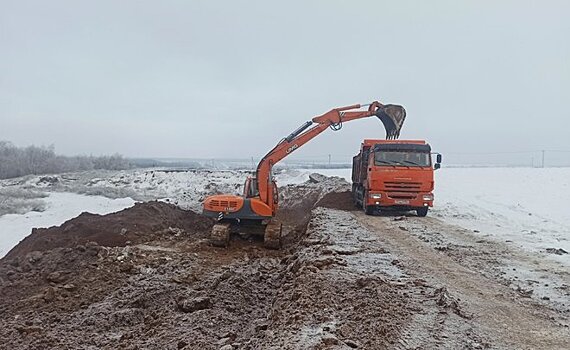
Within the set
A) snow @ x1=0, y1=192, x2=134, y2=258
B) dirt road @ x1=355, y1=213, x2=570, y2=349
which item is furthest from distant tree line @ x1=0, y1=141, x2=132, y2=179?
dirt road @ x1=355, y1=213, x2=570, y2=349

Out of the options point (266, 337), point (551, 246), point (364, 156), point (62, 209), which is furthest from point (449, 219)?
point (62, 209)

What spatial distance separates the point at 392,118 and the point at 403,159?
1.56 meters

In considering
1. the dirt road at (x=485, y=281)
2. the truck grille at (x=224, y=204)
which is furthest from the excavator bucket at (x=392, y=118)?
the truck grille at (x=224, y=204)

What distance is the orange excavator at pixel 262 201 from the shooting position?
12.2 metres

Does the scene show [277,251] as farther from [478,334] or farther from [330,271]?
[478,334]

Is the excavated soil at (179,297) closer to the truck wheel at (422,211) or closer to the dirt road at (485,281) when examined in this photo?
the dirt road at (485,281)

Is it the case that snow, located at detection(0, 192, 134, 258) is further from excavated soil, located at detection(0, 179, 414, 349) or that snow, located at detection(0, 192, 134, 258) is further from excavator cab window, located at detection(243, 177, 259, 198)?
excavator cab window, located at detection(243, 177, 259, 198)

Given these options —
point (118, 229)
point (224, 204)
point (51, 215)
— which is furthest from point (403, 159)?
point (51, 215)

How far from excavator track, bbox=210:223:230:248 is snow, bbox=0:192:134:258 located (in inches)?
256

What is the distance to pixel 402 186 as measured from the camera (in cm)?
1678

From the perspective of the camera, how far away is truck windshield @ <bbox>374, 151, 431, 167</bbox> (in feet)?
56.0

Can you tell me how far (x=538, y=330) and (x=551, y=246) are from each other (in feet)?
19.5

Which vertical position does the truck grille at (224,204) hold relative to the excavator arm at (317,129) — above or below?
below

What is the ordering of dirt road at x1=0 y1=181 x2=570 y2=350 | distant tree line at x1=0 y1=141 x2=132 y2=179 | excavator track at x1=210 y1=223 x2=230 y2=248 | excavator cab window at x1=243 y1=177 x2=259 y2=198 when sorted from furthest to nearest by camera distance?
distant tree line at x1=0 y1=141 x2=132 y2=179 < excavator cab window at x1=243 y1=177 x2=259 y2=198 < excavator track at x1=210 y1=223 x2=230 y2=248 < dirt road at x1=0 y1=181 x2=570 y2=350
